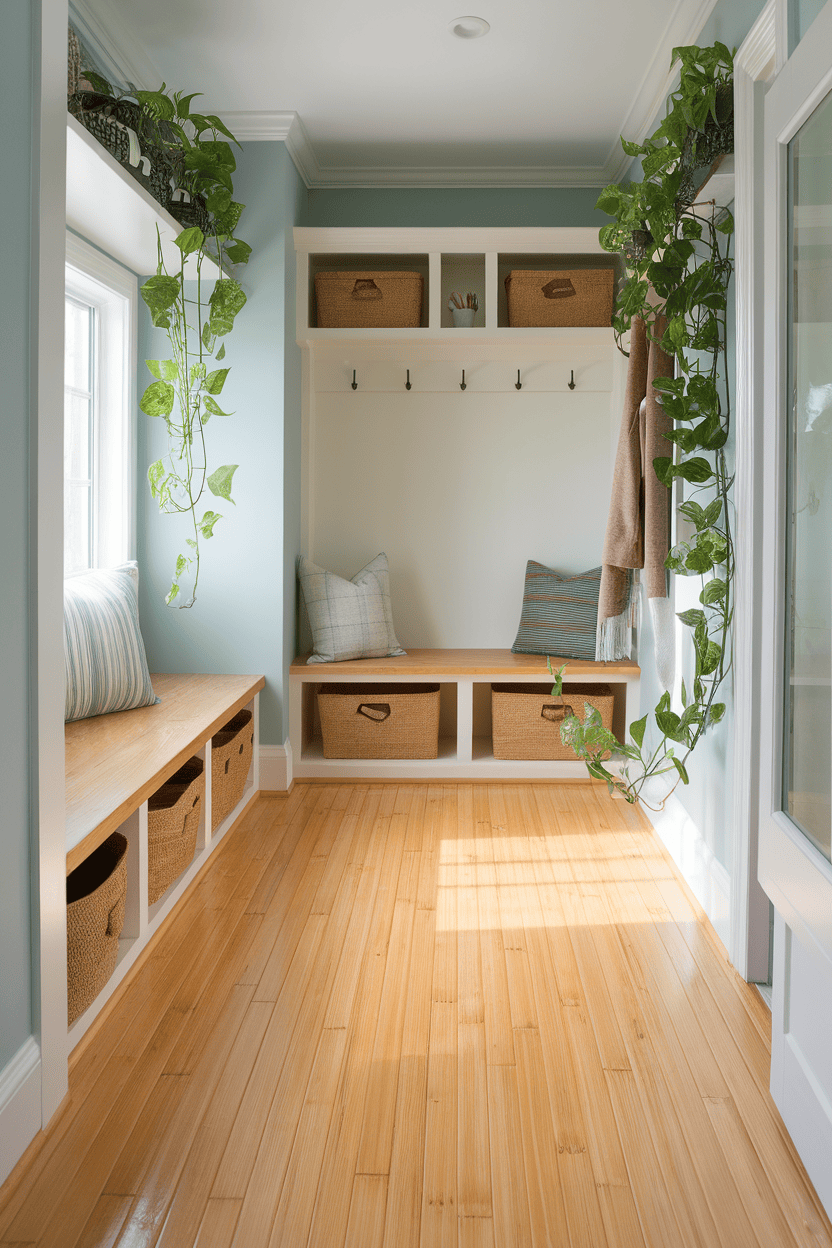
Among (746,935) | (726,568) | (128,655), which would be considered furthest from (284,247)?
(746,935)

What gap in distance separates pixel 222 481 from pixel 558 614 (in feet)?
4.98

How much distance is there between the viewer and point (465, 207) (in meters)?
3.97

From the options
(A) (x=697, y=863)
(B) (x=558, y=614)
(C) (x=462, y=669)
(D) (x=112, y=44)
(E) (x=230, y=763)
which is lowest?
(A) (x=697, y=863)

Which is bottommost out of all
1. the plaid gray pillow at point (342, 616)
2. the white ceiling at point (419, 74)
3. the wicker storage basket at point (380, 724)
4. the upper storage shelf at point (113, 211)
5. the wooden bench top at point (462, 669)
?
the wicker storage basket at point (380, 724)

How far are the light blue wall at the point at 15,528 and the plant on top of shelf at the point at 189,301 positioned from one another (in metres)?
0.95

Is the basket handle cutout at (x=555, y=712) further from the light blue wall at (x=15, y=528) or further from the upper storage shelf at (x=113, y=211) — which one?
the light blue wall at (x=15, y=528)

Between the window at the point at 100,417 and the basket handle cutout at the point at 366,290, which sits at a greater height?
the basket handle cutout at the point at 366,290

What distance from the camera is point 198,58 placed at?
2.98 meters

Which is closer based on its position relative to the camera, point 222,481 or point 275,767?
point 222,481

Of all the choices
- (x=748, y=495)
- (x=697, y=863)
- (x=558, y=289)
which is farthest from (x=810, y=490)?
(x=558, y=289)

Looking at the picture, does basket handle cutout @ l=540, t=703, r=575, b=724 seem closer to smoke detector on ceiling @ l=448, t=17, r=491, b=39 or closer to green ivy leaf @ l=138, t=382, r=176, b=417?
green ivy leaf @ l=138, t=382, r=176, b=417

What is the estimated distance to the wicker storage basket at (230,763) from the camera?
3012 mm

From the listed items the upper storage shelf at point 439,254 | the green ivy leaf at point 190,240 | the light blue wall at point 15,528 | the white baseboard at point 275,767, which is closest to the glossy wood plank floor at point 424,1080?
the light blue wall at point 15,528

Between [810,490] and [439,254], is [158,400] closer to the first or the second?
[439,254]
